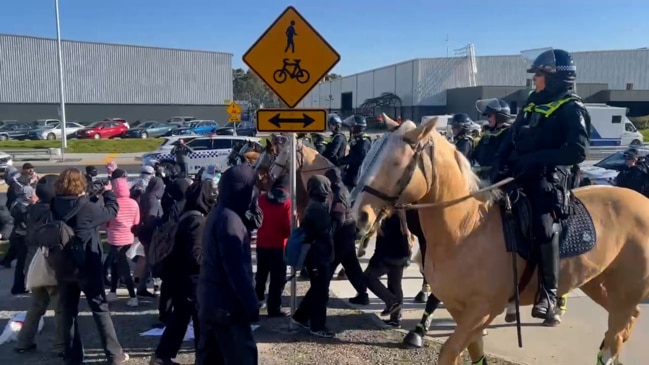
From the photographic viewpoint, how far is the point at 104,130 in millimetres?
46125

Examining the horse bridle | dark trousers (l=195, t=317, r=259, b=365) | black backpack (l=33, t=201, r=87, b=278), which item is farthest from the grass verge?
the horse bridle

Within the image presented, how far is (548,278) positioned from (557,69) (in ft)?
5.63

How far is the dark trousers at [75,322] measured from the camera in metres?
5.62

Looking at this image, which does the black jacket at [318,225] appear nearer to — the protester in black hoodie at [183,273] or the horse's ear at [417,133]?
the protester in black hoodie at [183,273]

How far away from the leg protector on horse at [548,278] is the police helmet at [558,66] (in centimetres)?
127

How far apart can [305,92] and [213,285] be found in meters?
2.71

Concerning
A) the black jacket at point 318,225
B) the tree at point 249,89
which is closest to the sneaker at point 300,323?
the black jacket at point 318,225

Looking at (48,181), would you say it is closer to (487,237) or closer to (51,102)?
(487,237)

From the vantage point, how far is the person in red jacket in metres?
7.31

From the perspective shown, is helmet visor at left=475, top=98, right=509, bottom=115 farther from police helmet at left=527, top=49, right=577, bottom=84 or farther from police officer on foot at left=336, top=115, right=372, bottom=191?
police officer on foot at left=336, top=115, right=372, bottom=191

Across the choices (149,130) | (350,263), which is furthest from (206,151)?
(149,130)

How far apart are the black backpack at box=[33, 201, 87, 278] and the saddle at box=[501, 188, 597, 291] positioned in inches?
155

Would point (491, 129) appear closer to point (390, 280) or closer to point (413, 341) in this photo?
point (390, 280)

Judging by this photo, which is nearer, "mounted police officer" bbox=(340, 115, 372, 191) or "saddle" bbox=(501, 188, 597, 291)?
"saddle" bbox=(501, 188, 597, 291)
